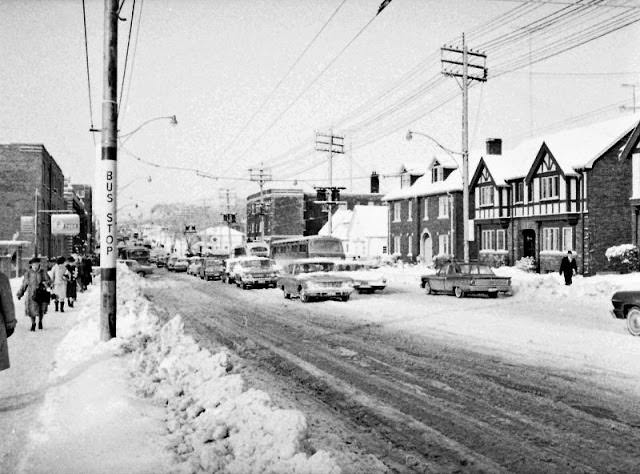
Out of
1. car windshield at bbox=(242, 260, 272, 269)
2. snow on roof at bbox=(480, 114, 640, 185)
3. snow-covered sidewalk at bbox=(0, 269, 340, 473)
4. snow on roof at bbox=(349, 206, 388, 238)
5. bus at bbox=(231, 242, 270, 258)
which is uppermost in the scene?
snow on roof at bbox=(480, 114, 640, 185)

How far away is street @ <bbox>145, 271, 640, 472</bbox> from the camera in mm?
5531

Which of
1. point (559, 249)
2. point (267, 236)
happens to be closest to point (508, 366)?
point (559, 249)

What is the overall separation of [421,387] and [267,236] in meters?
87.0

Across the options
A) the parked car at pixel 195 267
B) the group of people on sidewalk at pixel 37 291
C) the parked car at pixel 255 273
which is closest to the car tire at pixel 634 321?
the group of people on sidewalk at pixel 37 291

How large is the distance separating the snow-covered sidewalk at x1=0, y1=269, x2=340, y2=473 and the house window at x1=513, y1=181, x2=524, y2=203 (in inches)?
1458

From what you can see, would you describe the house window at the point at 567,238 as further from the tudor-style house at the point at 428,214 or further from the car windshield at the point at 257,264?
the car windshield at the point at 257,264

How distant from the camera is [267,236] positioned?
9469 cm

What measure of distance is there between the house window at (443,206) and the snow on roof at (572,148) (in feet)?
19.2

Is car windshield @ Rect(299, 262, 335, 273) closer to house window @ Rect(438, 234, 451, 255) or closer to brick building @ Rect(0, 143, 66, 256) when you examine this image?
house window @ Rect(438, 234, 451, 255)

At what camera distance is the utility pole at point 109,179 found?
10.8 m

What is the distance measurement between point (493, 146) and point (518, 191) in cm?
1034

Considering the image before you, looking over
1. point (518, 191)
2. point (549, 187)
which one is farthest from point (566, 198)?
point (518, 191)

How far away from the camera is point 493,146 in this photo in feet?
172

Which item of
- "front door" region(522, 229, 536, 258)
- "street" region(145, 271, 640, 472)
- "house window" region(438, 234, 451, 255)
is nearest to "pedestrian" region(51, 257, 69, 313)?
"street" region(145, 271, 640, 472)
